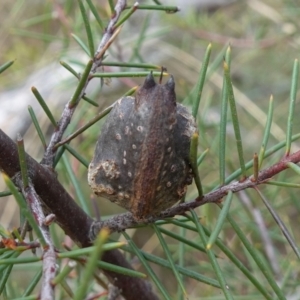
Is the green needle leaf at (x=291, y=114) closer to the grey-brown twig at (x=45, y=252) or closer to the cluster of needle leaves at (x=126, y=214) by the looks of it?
the cluster of needle leaves at (x=126, y=214)

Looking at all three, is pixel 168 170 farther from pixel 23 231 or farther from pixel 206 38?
pixel 206 38

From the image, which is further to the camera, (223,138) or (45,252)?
(223,138)

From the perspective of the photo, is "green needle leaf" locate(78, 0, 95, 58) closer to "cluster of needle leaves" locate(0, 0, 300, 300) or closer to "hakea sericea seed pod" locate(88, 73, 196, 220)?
"cluster of needle leaves" locate(0, 0, 300, 300)

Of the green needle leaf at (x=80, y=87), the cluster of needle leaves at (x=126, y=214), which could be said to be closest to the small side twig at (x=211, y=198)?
the cluster of needle leaves at (x=126, y=214)

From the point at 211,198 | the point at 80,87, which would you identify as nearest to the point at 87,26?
the point at 80,87

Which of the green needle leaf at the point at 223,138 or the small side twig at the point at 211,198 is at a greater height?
the green needle leaf at the point at 223,138

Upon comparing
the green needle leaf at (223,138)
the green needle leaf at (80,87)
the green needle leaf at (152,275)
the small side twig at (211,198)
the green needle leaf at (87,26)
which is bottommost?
the green needle leaf at (152,275)

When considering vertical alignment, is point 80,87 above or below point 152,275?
above

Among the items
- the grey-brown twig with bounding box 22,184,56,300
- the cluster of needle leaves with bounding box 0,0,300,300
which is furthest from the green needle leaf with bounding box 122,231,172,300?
the grey-brown twig with bounding box 22,184,56,300

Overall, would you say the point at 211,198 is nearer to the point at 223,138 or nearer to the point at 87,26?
the point at 223,138

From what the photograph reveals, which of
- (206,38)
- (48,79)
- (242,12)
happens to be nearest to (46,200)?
(206,38)

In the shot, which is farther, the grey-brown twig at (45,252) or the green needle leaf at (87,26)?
the green needle leaf at (87,26)
